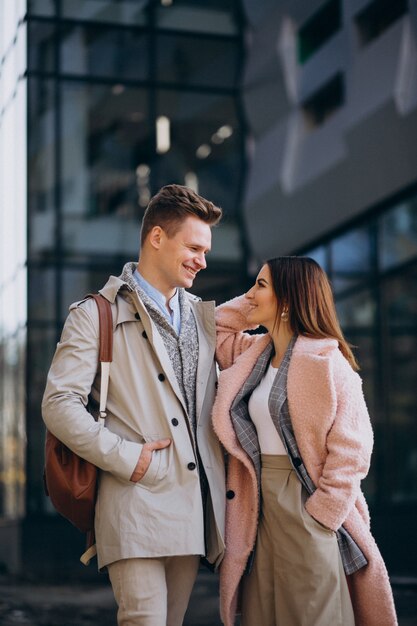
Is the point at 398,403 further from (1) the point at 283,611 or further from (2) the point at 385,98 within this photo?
(1) the point at 283,611

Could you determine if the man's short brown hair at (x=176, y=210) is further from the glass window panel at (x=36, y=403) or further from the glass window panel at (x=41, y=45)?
the glass window panel at (x=41, y=45)

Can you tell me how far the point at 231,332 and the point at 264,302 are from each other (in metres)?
0.34

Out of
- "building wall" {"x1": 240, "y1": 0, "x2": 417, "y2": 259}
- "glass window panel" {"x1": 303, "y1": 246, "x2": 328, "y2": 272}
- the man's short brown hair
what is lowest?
the man's short brown hair

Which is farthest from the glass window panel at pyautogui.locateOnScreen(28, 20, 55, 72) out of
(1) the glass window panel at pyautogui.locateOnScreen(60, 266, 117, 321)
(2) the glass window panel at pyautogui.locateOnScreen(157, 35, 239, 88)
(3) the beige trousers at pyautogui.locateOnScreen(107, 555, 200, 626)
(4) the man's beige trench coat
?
(3) the beige trousers at pyautogui.locateOnScreen(107, 555, 200, 626)

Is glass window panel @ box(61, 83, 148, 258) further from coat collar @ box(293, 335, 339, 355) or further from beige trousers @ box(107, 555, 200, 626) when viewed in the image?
beige trousers @ box(107, 555, 200, 626)

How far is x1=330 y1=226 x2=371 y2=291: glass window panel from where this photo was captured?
520 inches

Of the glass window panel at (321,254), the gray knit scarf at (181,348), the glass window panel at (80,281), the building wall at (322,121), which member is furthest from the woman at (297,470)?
the glass window panel at (80,281)

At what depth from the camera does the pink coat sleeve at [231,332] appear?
5.02 m

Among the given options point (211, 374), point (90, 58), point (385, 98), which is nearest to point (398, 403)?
point (385, 98)

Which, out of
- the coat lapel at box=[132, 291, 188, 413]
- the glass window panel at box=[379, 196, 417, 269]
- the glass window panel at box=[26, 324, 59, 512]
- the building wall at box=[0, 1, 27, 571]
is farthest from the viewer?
the building wall at box=[0, 1, 27, 571]

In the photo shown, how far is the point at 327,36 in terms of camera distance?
42.6 feet

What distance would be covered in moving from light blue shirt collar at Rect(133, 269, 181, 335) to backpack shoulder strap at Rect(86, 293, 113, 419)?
24 cm

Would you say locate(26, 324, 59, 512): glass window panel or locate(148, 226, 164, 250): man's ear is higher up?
locate(148, 226, 164, 250): man's ear

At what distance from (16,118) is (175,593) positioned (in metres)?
13.0
